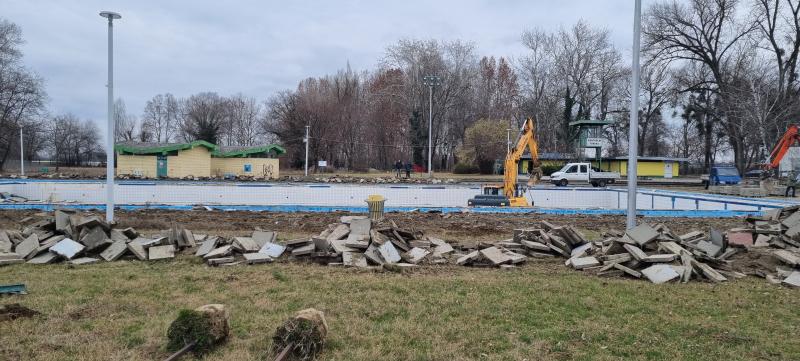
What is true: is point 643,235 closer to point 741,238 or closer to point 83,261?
point 741,238

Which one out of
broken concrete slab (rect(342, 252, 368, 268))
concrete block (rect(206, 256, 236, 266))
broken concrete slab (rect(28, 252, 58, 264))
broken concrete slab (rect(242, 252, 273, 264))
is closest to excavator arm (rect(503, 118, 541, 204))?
broken concrete slab (rect(342, 252, 368, 268))

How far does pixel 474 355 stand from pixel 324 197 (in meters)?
17.6

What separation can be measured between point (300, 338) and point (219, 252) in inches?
198

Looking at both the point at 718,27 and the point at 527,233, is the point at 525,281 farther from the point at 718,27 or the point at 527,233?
the point at 718,27

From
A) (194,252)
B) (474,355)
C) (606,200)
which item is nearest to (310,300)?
(474,355)

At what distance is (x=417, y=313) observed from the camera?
5723 millimetres

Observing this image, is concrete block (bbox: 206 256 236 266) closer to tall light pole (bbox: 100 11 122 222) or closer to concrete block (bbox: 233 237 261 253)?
concrete block (bbox: 233 237 261 253)

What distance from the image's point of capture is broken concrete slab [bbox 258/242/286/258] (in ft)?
29.6

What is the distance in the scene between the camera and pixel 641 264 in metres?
8.02

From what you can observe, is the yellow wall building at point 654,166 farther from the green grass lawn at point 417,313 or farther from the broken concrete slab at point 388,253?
the green grass lawn at point 417,313

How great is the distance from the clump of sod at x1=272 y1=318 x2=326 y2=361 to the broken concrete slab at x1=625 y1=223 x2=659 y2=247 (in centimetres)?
619

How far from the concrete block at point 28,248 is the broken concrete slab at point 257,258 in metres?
3.57

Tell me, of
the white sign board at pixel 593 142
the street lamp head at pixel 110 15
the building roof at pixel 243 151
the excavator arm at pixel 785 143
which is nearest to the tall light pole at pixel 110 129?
the street lamp head at pixel 110 15

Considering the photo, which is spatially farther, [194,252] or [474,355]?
[194,252]
